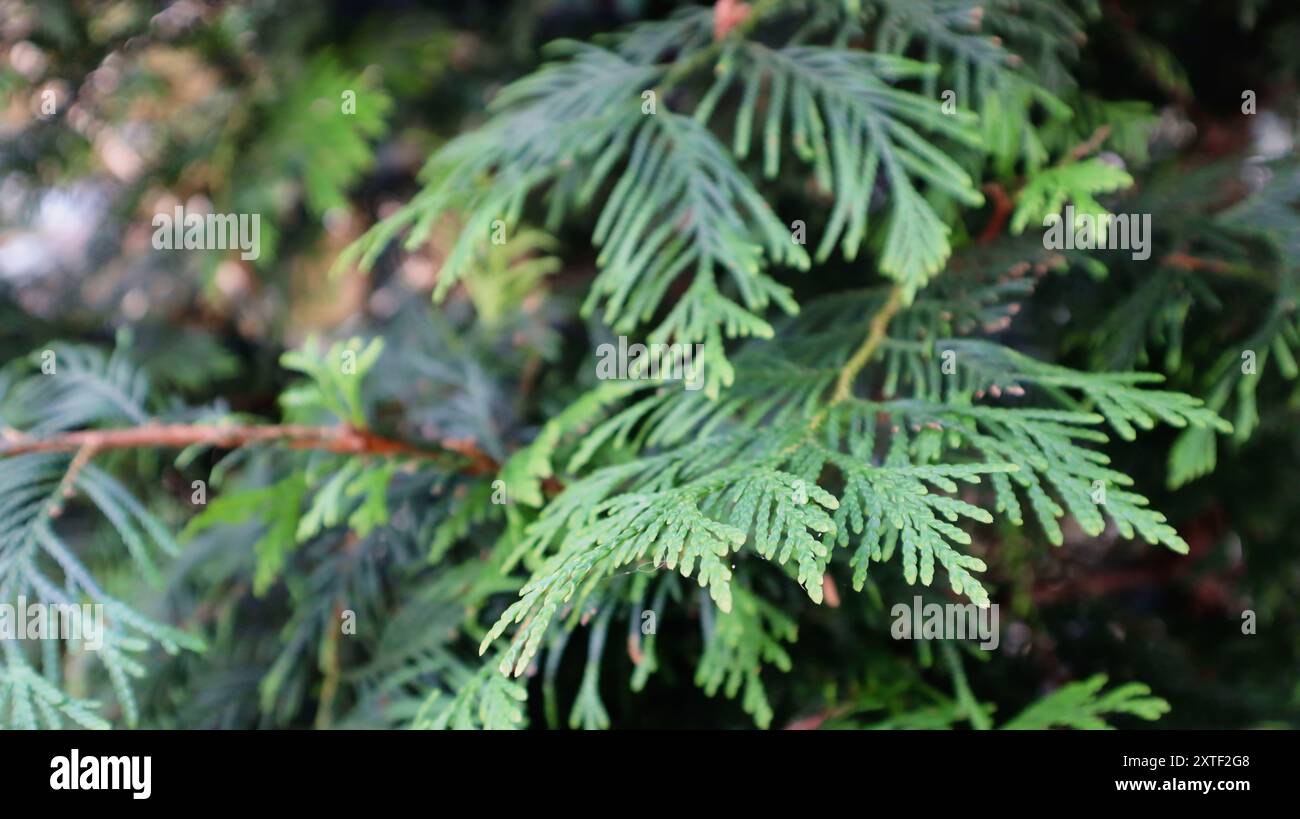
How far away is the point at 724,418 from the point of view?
106 centimetres

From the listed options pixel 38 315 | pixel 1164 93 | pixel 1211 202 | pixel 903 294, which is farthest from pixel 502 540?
pixel 1164 93

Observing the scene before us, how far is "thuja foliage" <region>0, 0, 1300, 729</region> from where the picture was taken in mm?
929

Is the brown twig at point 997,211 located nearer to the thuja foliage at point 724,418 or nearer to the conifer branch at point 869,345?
the thuja foliage at point 724,418

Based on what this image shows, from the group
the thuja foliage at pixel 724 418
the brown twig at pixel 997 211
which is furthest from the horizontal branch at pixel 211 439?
the brown twig at pixel 997 211

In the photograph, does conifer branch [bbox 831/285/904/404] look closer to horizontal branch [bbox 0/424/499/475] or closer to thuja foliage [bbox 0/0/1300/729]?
thuja foliage [bbox 0/0/1300/729]

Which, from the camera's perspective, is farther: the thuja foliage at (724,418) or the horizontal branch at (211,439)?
the horizontal branch at (211,439)

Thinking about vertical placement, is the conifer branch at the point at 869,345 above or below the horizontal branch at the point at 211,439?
above

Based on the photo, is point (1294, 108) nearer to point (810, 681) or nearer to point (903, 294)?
point (903, 294)

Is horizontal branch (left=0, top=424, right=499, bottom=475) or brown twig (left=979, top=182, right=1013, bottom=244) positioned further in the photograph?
brown twig (left=979, top=182, right=1013, bottom=244)

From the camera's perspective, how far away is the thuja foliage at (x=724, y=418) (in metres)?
0.93

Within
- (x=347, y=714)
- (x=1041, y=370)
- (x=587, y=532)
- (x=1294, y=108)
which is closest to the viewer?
(x=587, y=532)

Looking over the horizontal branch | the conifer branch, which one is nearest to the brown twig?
the conifer branch
